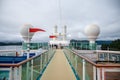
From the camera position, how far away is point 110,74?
245cm

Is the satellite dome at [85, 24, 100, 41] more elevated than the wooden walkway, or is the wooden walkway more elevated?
the satellite dome at [85, 24, 100, 41]

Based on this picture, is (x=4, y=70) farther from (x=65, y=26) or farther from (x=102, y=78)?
(x=65, y=26)

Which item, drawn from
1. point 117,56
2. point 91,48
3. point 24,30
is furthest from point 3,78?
point 24,30

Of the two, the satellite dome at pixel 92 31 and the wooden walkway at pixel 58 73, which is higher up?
the satellite dome at pixel 92 31

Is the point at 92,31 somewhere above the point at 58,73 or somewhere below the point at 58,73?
above

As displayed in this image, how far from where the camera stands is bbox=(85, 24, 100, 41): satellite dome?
2077 centimetres

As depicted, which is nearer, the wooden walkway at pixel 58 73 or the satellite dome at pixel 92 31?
the wooden walkway at pixel 58 73

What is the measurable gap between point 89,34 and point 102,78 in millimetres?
18891

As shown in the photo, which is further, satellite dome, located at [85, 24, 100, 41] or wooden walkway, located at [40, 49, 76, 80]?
satellite dome, located at [85, 24, 100, 41]

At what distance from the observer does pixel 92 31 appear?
2072 centimetres

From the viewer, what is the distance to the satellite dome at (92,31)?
20766mm

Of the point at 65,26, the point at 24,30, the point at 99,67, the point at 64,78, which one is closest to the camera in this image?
the point at 99,67

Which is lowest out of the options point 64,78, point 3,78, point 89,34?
point 64,78

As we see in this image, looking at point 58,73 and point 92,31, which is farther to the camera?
point 92,31
